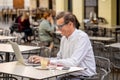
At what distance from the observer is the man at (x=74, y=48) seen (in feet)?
12.7

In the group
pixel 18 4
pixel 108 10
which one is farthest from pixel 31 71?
pixel 18 4

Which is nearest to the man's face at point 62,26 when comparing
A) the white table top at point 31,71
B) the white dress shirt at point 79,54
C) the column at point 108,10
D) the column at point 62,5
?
the white dress shirt at point 79,54

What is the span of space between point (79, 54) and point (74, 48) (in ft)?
0.37

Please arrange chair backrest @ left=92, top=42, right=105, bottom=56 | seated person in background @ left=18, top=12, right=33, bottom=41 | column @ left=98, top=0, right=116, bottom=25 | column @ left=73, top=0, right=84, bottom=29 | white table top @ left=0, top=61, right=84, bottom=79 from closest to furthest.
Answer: white table top @ left=0, top=61, right=84, bottom=79 < chair backrest @ left=92, top=42, right=105, bottom=56 < seated person in background @ left=18, top=12, right=33, bottom=41 < column @ left=98, top=0, right=116, bottom=25 < column @ left=73, top=0, right=84, bottom=29

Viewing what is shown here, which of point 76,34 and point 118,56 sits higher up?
point 76,34

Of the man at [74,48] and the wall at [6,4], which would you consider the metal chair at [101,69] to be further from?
the wall at [6,4]

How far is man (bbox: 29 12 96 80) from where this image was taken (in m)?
3.88

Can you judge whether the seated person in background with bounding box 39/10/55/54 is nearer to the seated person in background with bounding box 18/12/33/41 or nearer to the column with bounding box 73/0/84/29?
the seated person in background with bounding box 18/12/33/41

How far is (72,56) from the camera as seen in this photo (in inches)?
154

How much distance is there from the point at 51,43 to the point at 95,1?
29.0ft

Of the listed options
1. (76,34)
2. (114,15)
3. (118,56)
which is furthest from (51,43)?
(114,15)

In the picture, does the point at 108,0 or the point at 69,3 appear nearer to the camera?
the point at 108,0

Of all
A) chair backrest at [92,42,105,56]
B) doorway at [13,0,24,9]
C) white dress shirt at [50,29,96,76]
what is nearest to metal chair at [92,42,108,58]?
chair backrest at [92,42,105,56]

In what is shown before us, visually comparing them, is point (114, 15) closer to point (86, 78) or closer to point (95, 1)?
point (95, 1)
